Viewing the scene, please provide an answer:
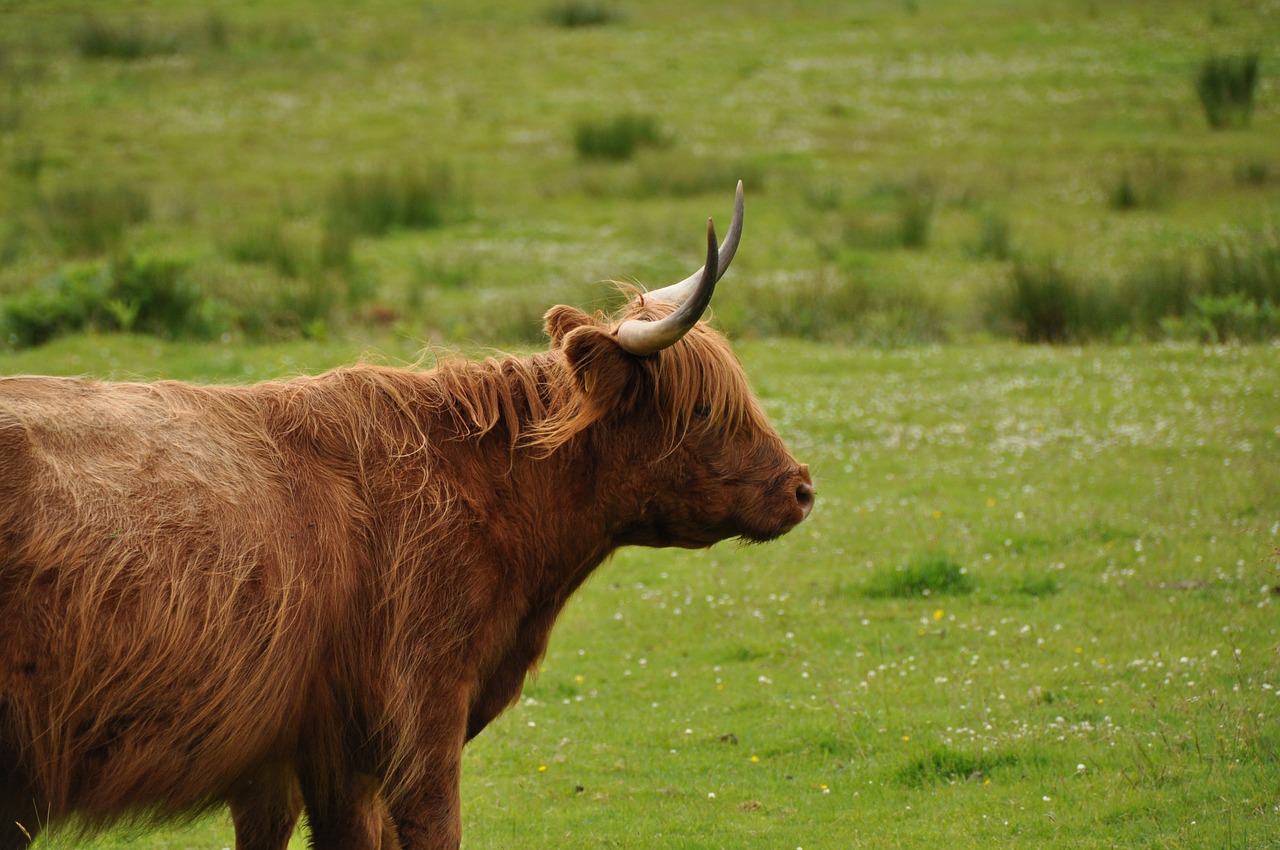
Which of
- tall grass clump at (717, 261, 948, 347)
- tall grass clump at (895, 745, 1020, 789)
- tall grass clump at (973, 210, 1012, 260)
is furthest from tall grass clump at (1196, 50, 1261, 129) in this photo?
tall grass clump at (895, 745, 1020, 789)

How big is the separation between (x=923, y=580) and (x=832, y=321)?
26.6ft

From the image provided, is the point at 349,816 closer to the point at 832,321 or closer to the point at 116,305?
the point at 116,305

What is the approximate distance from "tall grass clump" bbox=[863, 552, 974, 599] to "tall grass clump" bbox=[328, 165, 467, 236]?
1419 cm

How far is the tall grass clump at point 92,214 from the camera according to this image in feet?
60.1

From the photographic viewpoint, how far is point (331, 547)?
12.8 feet

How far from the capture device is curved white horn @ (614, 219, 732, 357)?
3883 mm

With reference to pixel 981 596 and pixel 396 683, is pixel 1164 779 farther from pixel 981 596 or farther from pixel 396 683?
pixel 396 683

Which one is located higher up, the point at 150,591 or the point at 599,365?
the point at 599,365

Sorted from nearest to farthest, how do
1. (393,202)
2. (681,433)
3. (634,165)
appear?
(681,433) → (393,202) → (634,165)

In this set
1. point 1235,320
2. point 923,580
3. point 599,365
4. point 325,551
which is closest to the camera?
point 325,551

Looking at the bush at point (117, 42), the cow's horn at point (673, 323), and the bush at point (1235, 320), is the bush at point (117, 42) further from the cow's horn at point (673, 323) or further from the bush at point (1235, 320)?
the cow's horn at point (673, 323)

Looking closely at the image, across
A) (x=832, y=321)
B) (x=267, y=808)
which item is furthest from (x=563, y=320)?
(x=832, y=321)

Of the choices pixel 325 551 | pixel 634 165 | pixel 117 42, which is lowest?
pixel 634 165

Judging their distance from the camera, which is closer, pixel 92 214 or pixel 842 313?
pixel 842 313
